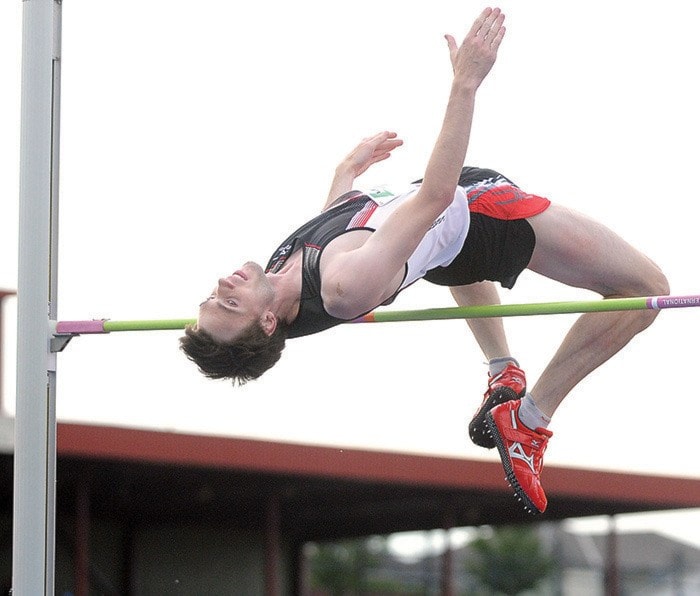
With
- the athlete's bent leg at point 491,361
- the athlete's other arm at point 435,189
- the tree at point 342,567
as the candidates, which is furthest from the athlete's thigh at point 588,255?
the tree at point 342,567

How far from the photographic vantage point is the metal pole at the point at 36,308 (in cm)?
440

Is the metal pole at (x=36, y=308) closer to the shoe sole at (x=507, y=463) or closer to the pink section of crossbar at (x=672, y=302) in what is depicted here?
the shoe sole at (x=507, y=463)

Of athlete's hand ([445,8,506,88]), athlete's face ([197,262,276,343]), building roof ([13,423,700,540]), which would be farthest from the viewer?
building roof ([13,423,700,540])

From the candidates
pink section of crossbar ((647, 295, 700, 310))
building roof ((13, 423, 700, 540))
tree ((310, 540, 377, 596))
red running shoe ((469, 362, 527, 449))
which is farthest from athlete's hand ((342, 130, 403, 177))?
tree ((310, 540, 377, 596))

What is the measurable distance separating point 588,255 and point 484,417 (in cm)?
68

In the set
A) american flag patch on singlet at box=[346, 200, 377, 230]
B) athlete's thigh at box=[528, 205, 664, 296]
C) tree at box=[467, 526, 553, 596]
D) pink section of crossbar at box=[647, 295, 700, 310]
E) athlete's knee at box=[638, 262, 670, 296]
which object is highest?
american flag patch on singlet at box=[346, 200, 377, 230]

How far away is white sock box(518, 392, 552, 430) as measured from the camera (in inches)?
182

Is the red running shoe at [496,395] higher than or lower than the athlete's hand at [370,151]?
lower

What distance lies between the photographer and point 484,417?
184 inches

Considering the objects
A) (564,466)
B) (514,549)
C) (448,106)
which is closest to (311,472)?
(564,466)

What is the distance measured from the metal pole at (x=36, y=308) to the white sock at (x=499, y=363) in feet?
4.59

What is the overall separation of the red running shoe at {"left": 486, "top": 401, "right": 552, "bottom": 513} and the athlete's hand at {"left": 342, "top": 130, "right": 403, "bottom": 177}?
0.89 metres

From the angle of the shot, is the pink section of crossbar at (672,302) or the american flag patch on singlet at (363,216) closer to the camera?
the pink section of crossbar at (672,302)

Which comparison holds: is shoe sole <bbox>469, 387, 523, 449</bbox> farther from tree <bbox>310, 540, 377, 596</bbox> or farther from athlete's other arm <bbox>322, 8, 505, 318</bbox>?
tree <bbox>310, 540, 377, 596</bbox>
